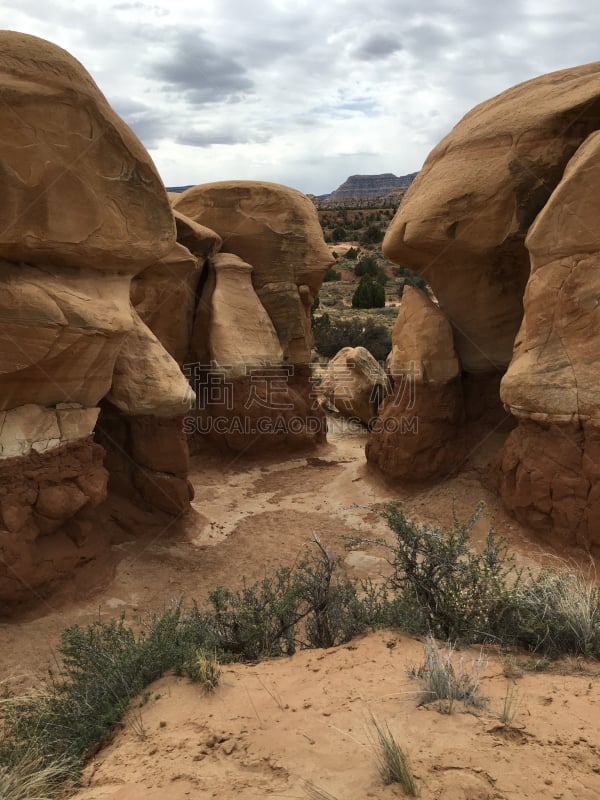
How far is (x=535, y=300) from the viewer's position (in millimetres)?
7535

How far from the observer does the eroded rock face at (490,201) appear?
25.9ft

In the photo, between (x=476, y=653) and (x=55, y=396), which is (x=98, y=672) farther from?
(x=55, y=396)

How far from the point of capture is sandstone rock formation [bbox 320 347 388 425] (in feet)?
→ 48.3

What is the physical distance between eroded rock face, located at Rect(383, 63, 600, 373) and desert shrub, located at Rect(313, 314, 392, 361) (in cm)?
1075

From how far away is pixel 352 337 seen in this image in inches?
854

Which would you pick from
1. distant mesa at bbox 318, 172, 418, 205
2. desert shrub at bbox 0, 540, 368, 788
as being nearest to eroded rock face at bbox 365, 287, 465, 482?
desert shrub at bbox 0, 540, 368, 788

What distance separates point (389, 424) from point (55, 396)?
559cm

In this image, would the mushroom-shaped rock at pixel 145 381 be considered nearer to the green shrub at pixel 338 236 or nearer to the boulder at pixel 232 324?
the boulder at pixel 232 324

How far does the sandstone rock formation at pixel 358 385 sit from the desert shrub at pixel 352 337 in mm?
5710

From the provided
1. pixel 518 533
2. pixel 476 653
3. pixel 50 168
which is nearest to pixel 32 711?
pixel 476 653

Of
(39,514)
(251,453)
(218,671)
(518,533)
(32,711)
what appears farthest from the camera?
(251,453)

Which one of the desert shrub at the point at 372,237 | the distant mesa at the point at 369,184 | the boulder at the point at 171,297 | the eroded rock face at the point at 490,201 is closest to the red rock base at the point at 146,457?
the boulder at the point at 171,297

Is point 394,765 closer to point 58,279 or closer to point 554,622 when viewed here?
point 554,622

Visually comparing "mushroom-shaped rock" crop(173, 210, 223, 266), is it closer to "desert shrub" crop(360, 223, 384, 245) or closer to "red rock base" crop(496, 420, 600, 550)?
"red rock base" crop(496, 420, 600, 550)
